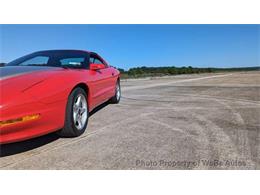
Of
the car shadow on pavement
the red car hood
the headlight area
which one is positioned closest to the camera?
the headlight area

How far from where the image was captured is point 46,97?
255 cm

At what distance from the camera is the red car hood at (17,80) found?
237 cm

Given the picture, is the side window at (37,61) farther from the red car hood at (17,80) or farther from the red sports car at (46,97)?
the red car hood at (17,80)

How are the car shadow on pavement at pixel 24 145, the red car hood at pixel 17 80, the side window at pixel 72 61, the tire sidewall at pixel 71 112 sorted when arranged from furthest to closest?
the side window at pixel 72 61 → the tire sidewall at pixel 71 112 → the car shadow on pavement at pixel 24 145 → the red car hood at pixel 17 80

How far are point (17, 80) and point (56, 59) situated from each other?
1.36 metres

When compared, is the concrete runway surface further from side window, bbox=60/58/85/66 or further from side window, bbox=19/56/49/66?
side window, bbox=19/56/49/66

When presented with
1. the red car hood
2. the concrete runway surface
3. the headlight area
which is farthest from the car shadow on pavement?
the red car hood

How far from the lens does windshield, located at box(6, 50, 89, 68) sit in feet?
12.6

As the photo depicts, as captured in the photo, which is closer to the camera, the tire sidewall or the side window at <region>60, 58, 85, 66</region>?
the tire sidewall

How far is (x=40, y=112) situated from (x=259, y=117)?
3488 mm

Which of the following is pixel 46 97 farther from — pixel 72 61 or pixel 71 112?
pixel 72 61

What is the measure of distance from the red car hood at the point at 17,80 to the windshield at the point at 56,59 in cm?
80

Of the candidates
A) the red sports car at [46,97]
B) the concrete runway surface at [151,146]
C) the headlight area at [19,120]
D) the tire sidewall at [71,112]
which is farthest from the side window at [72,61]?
the headlight area at [19,120]
